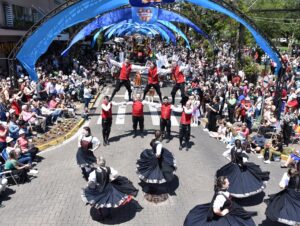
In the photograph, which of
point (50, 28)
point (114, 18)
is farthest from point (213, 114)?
point (114, 18)

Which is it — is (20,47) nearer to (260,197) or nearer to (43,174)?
(43,174)

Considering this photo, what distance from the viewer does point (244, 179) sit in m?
8.95

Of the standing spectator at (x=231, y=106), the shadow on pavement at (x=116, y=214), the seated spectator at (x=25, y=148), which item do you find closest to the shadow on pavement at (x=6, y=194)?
the seated spectator at (x=25, y=148)

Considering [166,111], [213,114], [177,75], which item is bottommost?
[213,114]

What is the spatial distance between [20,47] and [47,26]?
1.36 m

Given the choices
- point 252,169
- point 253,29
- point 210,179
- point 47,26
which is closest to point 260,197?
point 252,169

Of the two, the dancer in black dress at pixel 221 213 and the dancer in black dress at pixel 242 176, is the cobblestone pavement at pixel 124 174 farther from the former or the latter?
the dancer in black dress at pixel 221 213

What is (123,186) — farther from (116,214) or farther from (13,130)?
(13,130)

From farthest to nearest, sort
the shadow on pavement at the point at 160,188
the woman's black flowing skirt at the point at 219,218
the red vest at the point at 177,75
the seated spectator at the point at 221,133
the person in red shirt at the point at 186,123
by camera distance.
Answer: the red vest at the point at 177,75
the seated spectator at the point at 221,133
the person in red shirt at the point at 186,123
the shadow on pavement at the point at 160,188
the woman's black flowing skirt at the point at 219,218

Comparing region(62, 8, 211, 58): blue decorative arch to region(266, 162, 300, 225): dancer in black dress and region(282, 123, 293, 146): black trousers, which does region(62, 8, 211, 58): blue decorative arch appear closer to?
region(282, 123, 293, 146): black trousers

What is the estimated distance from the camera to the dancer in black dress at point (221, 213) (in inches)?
261

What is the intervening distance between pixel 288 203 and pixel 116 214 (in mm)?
3903

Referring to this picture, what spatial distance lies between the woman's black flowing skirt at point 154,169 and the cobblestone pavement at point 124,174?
60 cm

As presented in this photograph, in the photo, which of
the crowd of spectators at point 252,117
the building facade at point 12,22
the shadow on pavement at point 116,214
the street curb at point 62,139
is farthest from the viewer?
the building facade at point 12,22
